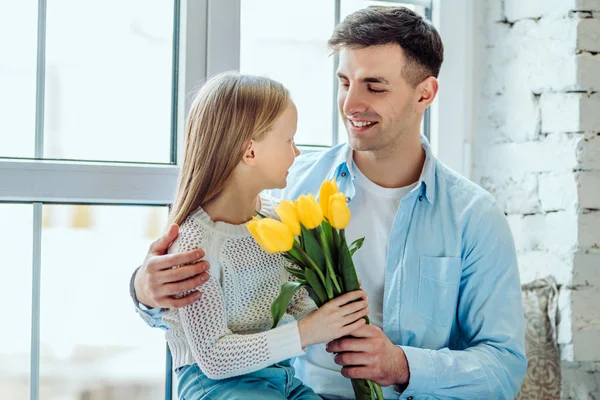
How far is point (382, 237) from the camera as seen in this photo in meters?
1.92

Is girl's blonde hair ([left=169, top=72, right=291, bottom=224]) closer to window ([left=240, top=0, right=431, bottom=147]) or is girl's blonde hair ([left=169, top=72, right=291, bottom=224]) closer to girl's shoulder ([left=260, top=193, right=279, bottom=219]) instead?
girl's shoulder ([left=260, top=193, right=279, bottom=219])

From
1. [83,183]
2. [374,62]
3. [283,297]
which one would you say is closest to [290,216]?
[283,297]

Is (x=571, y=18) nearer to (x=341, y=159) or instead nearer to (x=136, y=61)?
(x=341, y=159)

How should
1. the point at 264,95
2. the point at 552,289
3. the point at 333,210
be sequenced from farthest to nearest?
the point at 552,289, the point at 264,95, the point at 333,210

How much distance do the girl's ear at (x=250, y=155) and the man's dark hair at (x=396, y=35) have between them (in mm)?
499

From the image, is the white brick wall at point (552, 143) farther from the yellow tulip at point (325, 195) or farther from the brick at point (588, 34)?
the yellow tulip at point (325, 195)

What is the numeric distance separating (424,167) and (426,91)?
206mm

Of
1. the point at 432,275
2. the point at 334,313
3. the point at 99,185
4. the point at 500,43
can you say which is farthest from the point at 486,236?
the point at 99,185

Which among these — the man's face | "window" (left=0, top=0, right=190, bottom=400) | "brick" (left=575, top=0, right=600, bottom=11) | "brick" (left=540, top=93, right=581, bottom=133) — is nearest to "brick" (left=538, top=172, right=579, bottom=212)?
"brick" (left=540, top=93, right=581, bottom=133)

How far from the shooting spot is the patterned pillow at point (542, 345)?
83.4 inches

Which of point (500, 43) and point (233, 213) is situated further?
point (500, 43)

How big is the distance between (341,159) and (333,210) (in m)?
0.69

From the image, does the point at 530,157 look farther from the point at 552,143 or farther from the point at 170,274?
the point at 170,274

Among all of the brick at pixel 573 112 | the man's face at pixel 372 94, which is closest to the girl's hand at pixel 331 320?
the man's face at pixel 372 94
